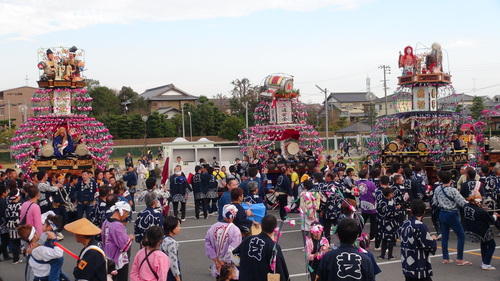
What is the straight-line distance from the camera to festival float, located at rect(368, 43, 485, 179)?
1845cm

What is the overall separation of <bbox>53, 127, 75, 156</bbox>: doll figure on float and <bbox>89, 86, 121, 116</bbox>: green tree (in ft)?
127

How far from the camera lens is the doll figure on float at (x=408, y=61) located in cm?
2005

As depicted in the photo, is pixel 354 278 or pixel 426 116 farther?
pixel 426 116

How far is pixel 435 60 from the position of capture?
1989 centimetres

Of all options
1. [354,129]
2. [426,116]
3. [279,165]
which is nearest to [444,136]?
[426,116]

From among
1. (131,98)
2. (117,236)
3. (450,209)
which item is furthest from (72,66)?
(131,98)

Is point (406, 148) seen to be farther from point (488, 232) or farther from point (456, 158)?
point (488, 232)

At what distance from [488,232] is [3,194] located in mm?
9277

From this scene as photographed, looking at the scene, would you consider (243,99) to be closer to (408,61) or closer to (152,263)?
(408,61)

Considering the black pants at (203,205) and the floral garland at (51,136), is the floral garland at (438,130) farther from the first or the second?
the floral garland at (51,136)

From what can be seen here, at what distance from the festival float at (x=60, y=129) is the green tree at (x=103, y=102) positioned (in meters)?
38.3

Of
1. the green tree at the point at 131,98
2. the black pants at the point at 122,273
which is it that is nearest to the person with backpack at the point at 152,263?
the black pants at the point at 122,273

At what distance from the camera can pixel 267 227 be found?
6027mm

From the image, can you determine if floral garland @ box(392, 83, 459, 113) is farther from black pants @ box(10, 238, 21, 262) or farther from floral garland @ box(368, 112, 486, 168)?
black pants @ box(10, 238, 21, 262)
